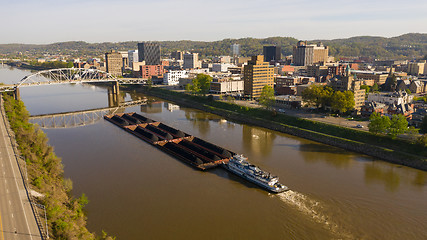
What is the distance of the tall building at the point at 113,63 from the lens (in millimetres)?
127000

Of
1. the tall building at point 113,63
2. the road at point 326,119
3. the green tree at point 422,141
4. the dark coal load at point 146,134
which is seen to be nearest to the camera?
the green tree at point 422,141

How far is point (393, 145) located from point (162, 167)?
83.7 feet

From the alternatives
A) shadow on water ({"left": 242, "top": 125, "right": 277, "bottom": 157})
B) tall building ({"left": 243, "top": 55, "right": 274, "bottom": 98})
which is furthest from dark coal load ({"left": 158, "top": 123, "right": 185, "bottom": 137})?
tall building ({"left": 243, "top": 55, "right": 274, "bottom": 98})

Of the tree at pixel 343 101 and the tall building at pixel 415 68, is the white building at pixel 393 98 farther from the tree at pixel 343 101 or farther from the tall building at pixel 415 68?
the tall building at pixel 415 68

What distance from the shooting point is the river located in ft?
64.7

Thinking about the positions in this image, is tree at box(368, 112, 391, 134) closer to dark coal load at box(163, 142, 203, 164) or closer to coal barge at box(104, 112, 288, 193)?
coal barge at box(104, 112, 288, 193)

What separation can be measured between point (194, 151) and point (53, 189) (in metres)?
15.8

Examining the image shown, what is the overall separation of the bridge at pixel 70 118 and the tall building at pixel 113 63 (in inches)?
2811

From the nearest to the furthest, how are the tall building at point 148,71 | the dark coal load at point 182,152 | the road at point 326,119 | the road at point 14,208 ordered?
the road at point 14,208 < the dark coal load at point 182,152 < the road at point 326,119 < the tall building at point 148,71

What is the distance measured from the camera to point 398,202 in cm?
2341

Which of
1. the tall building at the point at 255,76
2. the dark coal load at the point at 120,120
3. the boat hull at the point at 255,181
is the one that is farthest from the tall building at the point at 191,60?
the boat hull at the point at 255,181

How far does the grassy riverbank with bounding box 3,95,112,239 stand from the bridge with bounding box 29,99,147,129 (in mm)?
13556

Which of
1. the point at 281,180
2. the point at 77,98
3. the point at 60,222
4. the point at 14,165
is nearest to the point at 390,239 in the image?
the point at 281,180

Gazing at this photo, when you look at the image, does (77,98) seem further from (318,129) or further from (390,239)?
(390,239)
